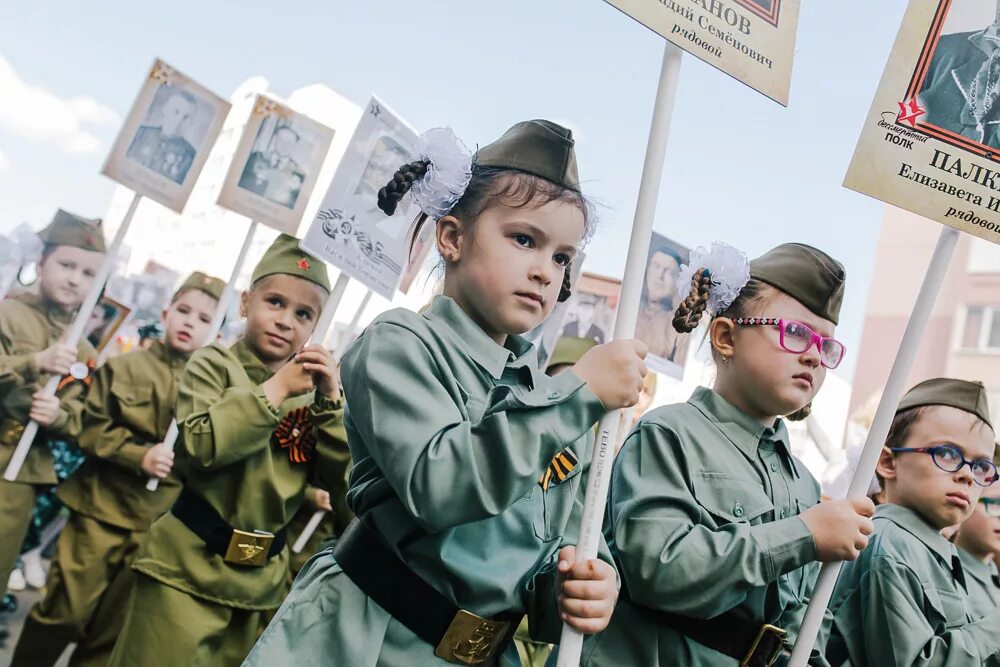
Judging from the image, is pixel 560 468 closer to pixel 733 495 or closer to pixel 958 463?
pixel 733 495

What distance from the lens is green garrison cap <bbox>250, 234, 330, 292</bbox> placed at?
13.3ft

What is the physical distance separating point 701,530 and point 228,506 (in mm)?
1919

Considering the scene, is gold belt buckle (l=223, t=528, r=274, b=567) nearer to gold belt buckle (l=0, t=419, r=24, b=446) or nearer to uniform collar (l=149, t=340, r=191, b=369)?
uniform collar (l=149, t=340, r=191, b=369)

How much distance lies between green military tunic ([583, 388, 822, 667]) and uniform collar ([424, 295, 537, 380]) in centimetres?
48

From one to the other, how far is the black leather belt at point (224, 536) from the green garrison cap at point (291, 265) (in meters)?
1.04

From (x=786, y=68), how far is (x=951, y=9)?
2.05 ft

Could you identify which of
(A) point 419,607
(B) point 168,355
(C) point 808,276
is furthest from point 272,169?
(A) point 419,607

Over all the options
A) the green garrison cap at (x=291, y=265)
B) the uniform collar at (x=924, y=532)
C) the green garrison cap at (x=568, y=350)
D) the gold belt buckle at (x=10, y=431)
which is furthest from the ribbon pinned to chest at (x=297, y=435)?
the gold belt buckle at (x=10, y=431)

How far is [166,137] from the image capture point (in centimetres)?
530

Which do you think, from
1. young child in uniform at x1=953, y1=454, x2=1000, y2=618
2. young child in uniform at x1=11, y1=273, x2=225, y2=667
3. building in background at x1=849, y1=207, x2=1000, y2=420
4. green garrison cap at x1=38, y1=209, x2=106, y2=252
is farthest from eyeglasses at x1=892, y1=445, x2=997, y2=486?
building in background at x1=849, y1=207, x2=1000, y2=420

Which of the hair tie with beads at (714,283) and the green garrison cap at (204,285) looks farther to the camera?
the green garrison cap at (204,285)

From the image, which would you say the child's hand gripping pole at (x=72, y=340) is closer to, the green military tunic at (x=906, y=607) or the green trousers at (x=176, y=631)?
the green trousers at (x=176, y=631)

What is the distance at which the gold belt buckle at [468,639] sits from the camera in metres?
1.84

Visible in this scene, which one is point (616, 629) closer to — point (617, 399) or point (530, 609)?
point (530, 609)
